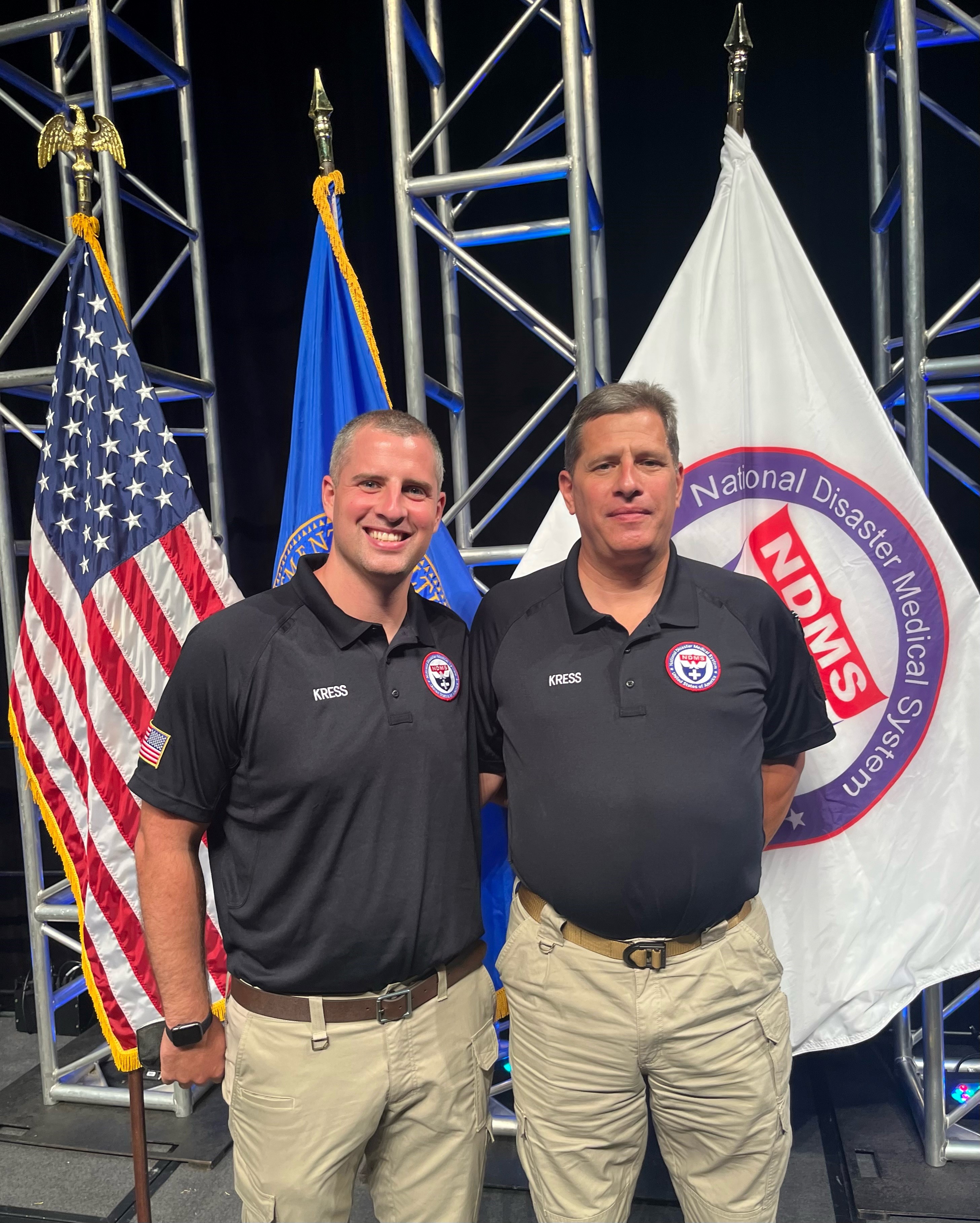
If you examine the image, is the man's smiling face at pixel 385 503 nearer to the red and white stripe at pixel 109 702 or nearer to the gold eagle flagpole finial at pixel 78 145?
the red and white stripe at pixel 109 702

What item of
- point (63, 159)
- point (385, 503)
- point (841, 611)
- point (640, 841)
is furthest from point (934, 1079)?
point (63, 159)

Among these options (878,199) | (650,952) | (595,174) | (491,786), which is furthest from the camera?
(595,174)

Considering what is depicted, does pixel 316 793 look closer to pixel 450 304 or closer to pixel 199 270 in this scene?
pixel 450 304

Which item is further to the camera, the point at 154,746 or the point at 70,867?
the point at 70,867

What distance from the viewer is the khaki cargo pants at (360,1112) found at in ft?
5.28

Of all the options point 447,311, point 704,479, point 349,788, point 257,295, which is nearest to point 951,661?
point 704,479

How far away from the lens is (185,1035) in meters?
1.66

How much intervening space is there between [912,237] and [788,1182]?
2512mm

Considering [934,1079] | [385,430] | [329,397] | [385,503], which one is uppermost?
[329,397]

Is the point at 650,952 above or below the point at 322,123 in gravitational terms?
below

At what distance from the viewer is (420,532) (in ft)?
5.57

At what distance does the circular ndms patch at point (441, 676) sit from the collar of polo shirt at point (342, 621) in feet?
0.09

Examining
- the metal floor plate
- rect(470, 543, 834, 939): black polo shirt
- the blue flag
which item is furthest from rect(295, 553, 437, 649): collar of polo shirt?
the metal floor plate

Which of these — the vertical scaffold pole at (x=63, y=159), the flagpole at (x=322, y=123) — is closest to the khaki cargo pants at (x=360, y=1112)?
the flagpole at (x=322, y=123)
